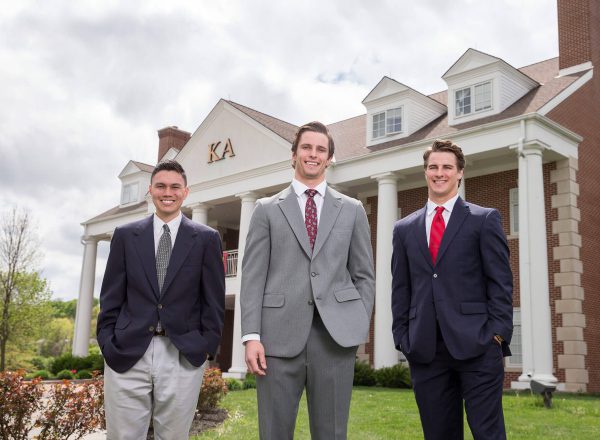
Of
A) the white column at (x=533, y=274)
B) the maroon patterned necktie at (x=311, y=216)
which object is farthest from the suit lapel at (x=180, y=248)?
the white column at (x=533, y=274)

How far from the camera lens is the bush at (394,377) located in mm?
17173

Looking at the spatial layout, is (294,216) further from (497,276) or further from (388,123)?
(388,123)

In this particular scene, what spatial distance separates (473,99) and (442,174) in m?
15.8

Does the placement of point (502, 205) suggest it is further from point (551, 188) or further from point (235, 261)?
point (235, 261)

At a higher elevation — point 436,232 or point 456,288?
point 436,232

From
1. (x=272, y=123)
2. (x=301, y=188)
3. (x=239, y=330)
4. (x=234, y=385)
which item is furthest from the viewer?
(x=272, y=123)

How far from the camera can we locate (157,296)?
14.1ft

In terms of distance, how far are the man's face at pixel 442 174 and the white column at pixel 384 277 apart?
14044 mm

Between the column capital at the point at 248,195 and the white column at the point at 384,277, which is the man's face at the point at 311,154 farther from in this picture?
the column capital at the point at 248,195

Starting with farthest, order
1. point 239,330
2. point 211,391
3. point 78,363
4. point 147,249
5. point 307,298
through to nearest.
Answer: point 78,363
point 239,330
point 211,391
point 147,249
point 307,298

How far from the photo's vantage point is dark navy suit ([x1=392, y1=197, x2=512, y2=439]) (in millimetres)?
4137

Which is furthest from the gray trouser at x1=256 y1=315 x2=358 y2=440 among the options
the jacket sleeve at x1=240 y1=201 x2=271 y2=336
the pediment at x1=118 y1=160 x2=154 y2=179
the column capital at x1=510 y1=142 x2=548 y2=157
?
the pediment at x1=118 y1=160 x2=154 y2=179

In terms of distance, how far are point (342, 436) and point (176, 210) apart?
1.87 meters

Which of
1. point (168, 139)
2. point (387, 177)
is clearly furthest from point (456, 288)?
point (168, 139)
